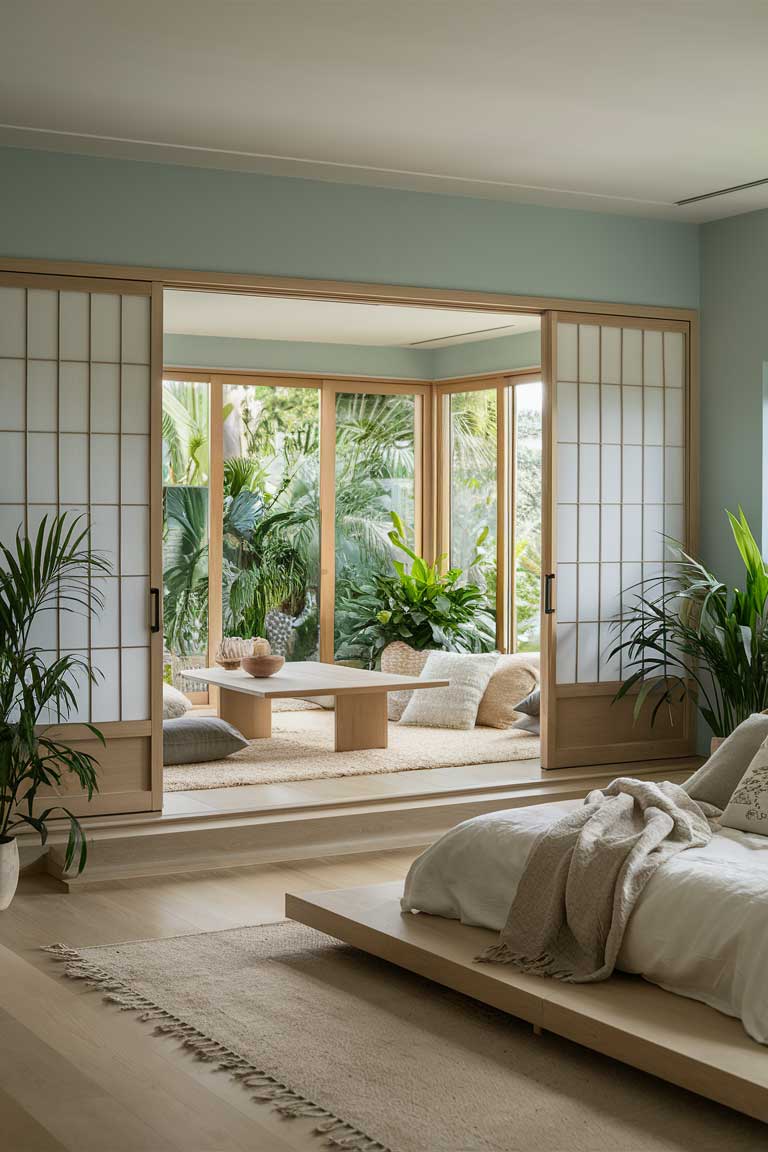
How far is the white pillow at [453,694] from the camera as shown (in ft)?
25.9

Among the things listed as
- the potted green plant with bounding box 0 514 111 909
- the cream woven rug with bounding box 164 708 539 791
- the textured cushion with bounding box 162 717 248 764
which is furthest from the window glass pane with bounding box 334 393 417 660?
the potted green plant with bounding box 0 514 111 909

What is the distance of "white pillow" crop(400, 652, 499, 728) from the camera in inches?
311

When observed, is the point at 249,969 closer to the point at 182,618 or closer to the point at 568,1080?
the point at 568,1080

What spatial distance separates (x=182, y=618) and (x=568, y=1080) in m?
6.04

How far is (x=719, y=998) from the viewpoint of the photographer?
3271 millimetres

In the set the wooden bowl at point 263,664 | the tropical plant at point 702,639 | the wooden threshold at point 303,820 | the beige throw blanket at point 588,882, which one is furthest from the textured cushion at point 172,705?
the beige throw blanket at point 588,882

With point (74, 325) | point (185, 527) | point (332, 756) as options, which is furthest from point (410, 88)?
point (185, 527)

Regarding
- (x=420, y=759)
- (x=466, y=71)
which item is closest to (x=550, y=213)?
(x=466, y=71)

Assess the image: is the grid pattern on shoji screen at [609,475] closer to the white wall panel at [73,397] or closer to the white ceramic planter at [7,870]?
the white wall panel at [73,397]

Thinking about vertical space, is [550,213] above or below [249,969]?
above

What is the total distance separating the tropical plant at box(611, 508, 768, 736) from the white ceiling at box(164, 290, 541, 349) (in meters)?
1.80

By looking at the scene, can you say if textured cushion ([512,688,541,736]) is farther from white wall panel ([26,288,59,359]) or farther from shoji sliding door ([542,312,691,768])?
white wall panel ([26,288,59,359])

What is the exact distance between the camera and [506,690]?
799 centimetres

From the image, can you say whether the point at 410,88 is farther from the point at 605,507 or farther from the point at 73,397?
the point at 605,507
